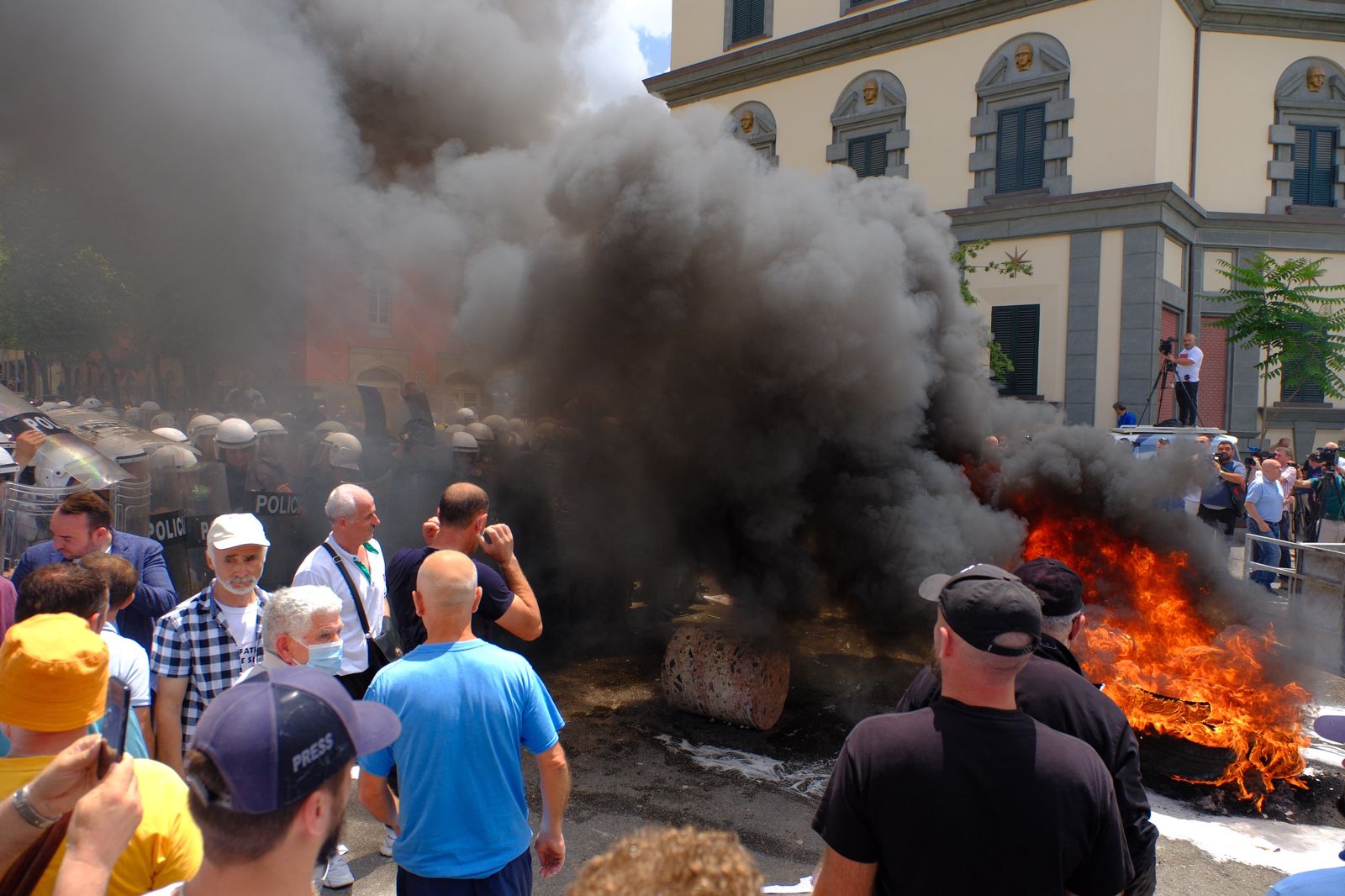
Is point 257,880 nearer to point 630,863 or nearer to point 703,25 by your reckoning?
point 630,863

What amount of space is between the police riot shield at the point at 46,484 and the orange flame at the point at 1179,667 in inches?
261

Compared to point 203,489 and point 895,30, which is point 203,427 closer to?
point 203,489

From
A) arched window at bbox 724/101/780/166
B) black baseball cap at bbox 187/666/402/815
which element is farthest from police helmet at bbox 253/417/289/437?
arched window at bbox 724/101/780/166

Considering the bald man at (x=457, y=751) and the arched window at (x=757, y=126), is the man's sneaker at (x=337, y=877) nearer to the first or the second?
the bald man at (x=457, y=751)

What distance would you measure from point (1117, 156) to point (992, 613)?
17.1 meters

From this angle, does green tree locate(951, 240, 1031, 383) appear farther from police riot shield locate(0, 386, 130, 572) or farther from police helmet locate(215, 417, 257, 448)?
police riot shield locate(0, 386, 130, 572)

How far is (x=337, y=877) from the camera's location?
3670 mm

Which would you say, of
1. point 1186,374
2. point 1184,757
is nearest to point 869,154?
point 1186,374

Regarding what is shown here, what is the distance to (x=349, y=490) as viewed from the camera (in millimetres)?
3957

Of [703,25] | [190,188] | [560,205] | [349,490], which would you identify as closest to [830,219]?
[560,205]

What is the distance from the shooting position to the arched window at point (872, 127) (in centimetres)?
1852

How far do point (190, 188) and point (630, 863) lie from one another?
1100cm

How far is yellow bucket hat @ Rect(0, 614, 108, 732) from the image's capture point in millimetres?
1773

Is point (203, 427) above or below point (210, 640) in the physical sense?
above
